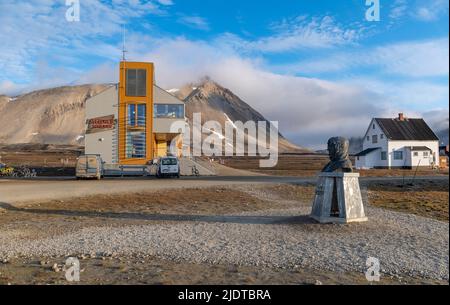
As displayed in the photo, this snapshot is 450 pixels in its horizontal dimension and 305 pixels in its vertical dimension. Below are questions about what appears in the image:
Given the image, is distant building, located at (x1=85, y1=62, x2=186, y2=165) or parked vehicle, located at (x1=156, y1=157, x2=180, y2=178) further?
distant building, located at (x1=85, y1=62, x2=186, y2=165)

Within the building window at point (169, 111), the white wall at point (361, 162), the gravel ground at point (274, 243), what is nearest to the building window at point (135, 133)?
the building window at point (169, 111)

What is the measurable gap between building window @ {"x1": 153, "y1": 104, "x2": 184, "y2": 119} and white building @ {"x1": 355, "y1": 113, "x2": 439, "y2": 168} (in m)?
32.1

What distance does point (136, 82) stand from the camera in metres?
38.8

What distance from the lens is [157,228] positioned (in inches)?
423

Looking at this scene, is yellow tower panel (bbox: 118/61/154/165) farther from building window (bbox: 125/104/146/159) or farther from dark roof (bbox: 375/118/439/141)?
dark roof (bbox: 375/118/439/141)

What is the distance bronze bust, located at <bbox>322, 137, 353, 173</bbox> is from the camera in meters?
11.4

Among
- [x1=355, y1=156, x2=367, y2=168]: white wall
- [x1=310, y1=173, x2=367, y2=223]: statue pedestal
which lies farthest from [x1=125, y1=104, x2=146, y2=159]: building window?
[x1=355, y1=156, x2=367, y2=168]: white wall

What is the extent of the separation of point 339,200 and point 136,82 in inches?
1231

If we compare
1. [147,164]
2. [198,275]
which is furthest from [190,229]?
[147,164]

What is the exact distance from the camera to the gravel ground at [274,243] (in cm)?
736

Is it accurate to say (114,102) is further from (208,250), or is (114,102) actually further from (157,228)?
(208,250)

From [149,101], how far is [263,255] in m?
33.1

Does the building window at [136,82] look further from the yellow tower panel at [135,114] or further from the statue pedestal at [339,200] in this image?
the statue pedestal at [339,200]

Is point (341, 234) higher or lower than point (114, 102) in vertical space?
lower
